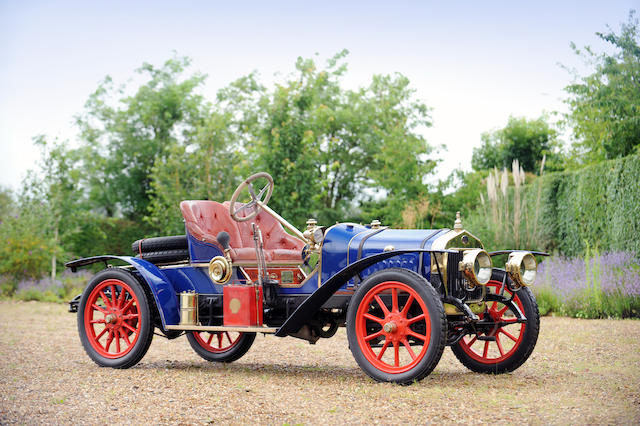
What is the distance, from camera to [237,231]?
6.23 m

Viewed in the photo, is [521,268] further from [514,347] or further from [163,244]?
[163,244]

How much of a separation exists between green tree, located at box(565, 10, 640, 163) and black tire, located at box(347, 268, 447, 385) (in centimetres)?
1020

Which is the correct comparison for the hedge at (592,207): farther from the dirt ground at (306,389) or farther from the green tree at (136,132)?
the green tree at (136,132)

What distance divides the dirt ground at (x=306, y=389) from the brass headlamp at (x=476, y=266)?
0.74 m

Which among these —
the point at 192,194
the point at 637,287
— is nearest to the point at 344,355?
the point at 637,287

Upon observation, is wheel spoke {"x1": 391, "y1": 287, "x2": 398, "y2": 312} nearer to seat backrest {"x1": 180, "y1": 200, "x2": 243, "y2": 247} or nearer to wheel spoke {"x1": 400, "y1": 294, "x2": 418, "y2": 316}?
wheel spoke {"x1": 400, "y1": 294, "x2": 418, "y2": 316}

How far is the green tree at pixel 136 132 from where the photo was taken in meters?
25.5

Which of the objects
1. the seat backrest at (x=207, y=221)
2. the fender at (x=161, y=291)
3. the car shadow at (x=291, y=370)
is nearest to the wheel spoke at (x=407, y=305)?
the car shadow at (x=291, y=370)

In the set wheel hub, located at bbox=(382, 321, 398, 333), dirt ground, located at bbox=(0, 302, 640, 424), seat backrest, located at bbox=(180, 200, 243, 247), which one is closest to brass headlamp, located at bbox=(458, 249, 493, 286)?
wheel hub, located at bbox=(382, 321, 398, 333)

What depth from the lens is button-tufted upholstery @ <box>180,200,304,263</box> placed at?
5.74m

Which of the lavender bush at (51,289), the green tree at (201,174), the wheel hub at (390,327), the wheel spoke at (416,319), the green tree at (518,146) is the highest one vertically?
the green tree at (518,146)

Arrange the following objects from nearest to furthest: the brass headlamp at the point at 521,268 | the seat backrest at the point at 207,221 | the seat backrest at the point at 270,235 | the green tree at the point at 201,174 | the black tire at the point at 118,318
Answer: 1. the brass headlamp at the point at 521,268
2. the black tire at the point at 118,318
3. the seat backrest at the point at 207,221
4. the seat backrest at the point at 270,235
5. the green tree at the point at 201,174

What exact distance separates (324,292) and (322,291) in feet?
0.10

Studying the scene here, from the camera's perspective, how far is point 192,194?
15.2 m
